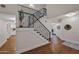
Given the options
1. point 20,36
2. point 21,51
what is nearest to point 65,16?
point 20,36

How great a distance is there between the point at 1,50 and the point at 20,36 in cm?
41

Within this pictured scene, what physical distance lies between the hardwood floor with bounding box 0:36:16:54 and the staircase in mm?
294

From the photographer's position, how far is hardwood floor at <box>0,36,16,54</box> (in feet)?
4.64

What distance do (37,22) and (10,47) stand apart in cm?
69

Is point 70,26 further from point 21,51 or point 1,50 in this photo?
point 1,50

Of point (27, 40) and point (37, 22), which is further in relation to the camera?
point (37, 22)

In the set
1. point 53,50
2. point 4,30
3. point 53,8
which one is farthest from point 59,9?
point 4,30

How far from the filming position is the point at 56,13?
1.55 meters

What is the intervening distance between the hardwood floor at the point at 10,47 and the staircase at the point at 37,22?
294mm

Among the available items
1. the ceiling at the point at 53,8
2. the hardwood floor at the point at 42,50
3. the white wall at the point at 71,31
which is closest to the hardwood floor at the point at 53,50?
the hardwood floor at the point at 42,50

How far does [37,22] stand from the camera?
1.61 meters

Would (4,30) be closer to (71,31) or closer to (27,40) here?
(27,40)

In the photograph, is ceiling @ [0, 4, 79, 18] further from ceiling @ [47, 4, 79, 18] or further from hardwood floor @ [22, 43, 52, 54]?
hardwood floor @ [22, 43, 52, 54]

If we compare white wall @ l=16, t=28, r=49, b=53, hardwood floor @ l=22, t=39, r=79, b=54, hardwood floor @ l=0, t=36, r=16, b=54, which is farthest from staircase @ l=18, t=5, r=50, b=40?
hardwood floor @ l=0, t=36, r=16, b=54
